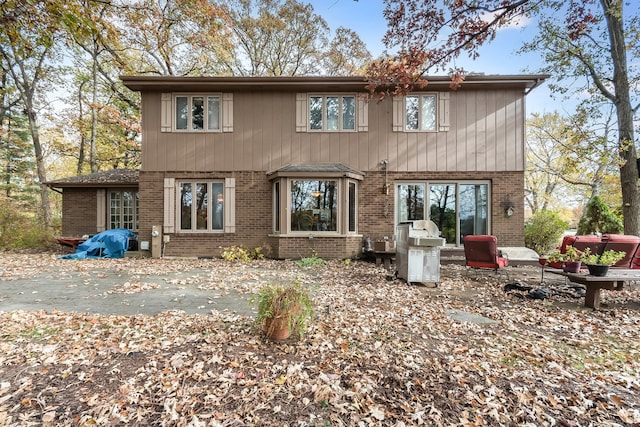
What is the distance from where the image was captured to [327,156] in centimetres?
998

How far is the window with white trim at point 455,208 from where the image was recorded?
984 centimetres

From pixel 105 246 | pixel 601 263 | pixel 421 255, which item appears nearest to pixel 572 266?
pixel 601 263

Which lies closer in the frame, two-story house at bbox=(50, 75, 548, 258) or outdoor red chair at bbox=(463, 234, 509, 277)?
outdoor red chair at bbox=(463, 234, 509, 277)

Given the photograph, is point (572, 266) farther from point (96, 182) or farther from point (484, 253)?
point (96, 182)

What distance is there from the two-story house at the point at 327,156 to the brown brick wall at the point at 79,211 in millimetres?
3642

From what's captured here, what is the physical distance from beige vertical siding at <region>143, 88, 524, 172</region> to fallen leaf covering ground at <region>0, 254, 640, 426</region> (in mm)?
6174

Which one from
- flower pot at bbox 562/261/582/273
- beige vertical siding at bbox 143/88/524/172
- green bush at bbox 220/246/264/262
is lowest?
green bush at bbox 220/246/264/262

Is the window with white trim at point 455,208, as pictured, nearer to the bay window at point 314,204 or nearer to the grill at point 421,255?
the bay window at point 314,204

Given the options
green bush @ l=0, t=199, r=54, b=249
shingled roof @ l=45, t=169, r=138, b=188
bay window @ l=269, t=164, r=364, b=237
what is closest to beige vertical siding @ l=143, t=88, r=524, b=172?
bay window @ l=269, t=164, r=364, b=237

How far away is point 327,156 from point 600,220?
362 inches

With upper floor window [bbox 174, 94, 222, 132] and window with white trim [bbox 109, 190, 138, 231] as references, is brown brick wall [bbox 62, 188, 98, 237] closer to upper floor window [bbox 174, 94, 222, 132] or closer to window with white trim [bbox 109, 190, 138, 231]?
window with white trim [bbox 109, 190, 138, 231]


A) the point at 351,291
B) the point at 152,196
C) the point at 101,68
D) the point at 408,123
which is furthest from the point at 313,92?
the point at 101,68

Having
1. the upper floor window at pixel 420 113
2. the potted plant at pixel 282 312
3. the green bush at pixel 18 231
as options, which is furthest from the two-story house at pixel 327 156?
the potted plant at pixel 282 312

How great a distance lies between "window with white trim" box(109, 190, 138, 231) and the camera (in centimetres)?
1198
